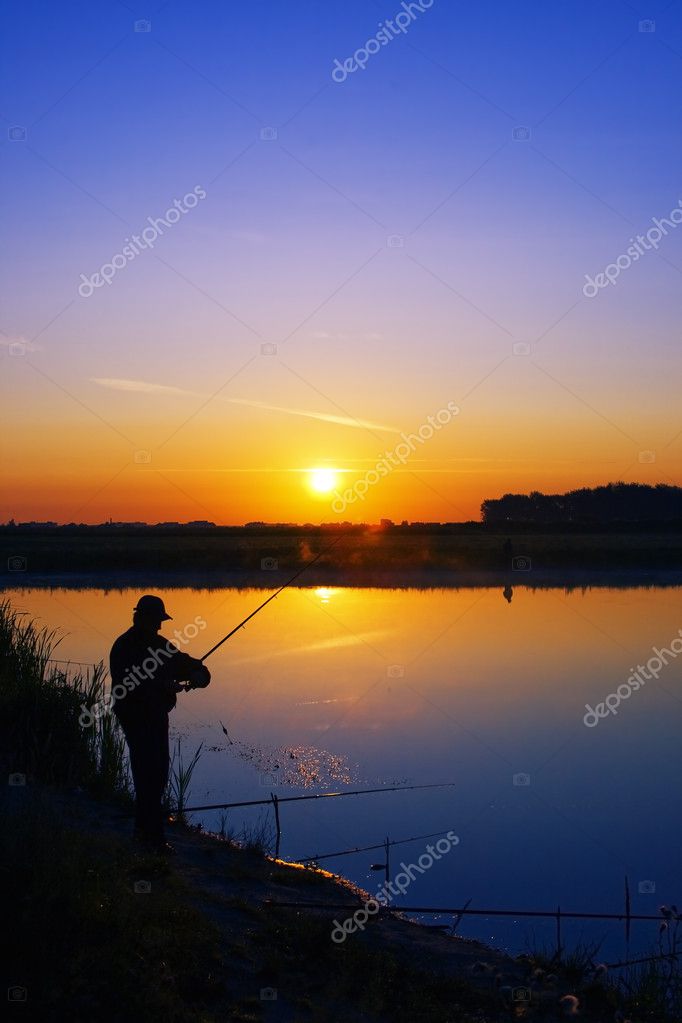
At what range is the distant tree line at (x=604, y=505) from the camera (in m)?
88.6

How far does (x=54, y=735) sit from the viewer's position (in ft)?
26.1

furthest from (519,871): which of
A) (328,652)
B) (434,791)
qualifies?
(328,652)

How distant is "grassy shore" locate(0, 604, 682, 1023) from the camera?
380cm

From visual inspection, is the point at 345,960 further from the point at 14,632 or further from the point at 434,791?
the point at 14,632

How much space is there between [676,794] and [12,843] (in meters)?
5.78

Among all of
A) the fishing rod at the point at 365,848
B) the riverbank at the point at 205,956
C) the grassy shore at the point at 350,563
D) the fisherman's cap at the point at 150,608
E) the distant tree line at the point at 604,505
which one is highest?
the distant tree line at the point at 604,505

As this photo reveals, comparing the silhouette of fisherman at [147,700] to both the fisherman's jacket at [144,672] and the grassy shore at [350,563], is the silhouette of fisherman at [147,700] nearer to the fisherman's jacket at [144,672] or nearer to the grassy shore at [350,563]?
the fisherman's jacket at [144,672]

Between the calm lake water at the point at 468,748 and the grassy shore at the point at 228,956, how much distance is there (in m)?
0.70

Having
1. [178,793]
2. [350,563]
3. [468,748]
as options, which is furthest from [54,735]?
[350,563]

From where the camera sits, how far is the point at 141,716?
586 cm

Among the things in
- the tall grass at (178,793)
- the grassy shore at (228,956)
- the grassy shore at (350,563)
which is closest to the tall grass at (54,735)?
the tall grass at (178,793)

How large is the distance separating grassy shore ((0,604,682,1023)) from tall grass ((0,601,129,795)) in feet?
4.55

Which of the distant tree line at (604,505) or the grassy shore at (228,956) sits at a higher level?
the distant tree line at (604,505)

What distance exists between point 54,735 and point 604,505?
8686cm
